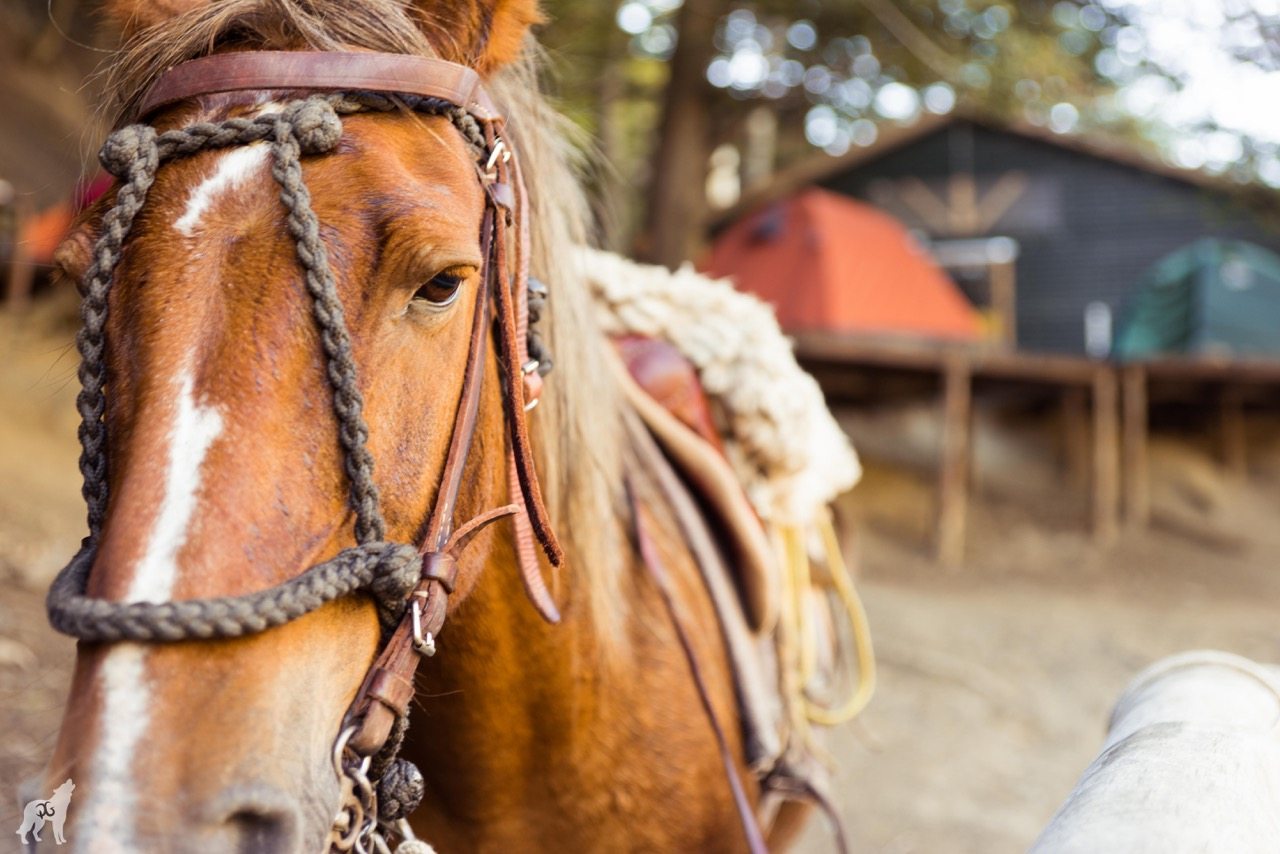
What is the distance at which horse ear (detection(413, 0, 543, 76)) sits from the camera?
1401 mm

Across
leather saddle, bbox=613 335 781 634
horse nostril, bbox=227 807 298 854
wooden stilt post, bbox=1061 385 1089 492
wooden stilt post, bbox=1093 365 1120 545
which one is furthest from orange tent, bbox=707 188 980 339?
horse nostril, bbox=227 807 298 854

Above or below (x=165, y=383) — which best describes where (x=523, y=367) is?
below

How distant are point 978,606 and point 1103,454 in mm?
2773

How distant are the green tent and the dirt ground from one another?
159 cm

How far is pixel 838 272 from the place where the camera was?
11766 millimetres

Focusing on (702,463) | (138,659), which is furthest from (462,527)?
(702,463)

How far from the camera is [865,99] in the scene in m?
10.5

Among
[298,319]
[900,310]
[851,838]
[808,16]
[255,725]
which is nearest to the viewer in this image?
[255,725]

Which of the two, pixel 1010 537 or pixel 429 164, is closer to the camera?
pixel 429 164

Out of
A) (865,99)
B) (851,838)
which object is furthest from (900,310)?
(851,838)

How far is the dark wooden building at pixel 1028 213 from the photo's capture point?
14.3m

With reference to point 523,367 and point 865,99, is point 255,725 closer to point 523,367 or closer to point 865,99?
point 523,367

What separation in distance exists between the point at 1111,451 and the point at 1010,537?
1375 millimetres

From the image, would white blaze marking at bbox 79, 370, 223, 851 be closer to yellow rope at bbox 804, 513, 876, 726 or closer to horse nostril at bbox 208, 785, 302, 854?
horse nostril at bbox 208, 785, 302, 854
